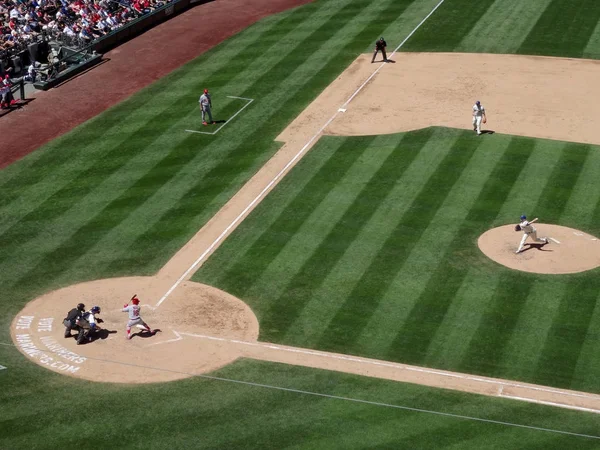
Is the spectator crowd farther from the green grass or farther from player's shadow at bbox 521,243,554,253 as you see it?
player's shadow at bbox 521,243,554,253

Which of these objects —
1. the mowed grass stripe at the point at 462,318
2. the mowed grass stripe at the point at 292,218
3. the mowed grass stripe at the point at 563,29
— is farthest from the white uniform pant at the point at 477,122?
the mowed grass stripe at the point at 462,318

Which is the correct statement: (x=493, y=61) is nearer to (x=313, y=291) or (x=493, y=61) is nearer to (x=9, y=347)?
(x=313, y=291)

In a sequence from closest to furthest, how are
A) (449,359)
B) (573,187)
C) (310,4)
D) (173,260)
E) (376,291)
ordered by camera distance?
(449,359) → (376,291) → (173,260) → (573,187) → (310,4)

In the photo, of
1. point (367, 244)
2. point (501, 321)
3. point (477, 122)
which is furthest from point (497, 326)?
point (477, 122)

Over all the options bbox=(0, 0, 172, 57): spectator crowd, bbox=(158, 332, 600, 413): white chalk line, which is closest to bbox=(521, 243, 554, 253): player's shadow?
bbox=(158, 332, 600, 413): white chalk line

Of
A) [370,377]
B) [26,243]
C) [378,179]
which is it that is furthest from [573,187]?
[26,243]

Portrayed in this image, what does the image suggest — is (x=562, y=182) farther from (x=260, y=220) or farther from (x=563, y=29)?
(x=563, y=29)

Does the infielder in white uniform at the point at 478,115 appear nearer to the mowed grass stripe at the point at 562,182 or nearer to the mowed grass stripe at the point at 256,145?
the mowed grass stripe at the point at 562,182
